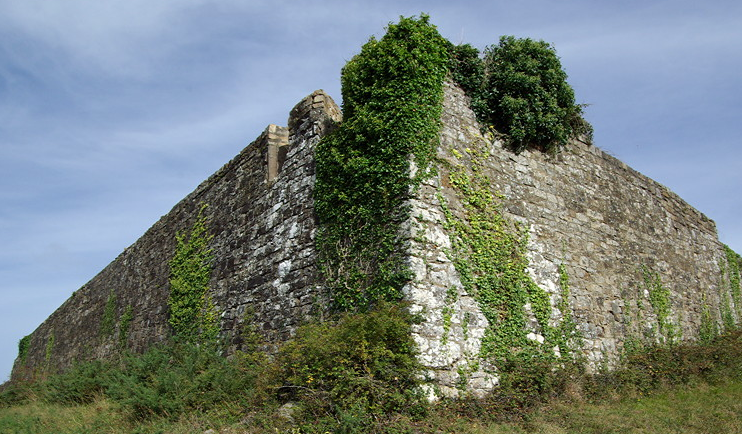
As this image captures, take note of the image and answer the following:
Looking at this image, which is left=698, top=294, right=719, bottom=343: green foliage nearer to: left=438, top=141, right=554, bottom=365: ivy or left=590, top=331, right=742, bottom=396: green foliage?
left=590, top=331, right=742, bottom=396: green foliage

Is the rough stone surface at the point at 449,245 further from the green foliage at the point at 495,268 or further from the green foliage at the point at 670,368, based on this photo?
the green foliage at the point at 670,368

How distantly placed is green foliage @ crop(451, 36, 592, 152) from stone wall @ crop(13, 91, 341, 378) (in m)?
2.33

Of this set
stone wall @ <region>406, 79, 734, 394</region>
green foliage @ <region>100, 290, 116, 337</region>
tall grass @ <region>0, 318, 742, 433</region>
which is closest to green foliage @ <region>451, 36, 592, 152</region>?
stone wall @ <region>406, 79, 734, 394</region>

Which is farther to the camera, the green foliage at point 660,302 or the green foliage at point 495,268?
the green foliage at point 660,302

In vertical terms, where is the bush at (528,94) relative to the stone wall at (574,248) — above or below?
above

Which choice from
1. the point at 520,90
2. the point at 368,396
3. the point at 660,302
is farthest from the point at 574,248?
the point at 368,396

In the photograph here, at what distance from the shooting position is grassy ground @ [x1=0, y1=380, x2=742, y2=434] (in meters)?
6.34

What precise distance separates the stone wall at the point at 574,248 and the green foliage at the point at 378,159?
13.8 inches

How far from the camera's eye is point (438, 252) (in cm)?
717

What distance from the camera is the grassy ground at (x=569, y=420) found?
6.34 meters

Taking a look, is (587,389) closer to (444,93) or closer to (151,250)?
(444,93)

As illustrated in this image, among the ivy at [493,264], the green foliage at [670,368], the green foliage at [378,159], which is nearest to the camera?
the green foliage at [378,159]

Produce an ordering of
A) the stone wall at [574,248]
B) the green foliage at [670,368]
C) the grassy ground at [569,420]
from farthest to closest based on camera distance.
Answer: the green foliage at [670,368]
the stone wall at [574,248]
the grassy ground at [569,420]

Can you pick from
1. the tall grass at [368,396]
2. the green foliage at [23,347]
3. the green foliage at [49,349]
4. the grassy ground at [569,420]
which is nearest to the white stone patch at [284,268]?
the tall grass at [368,396]
